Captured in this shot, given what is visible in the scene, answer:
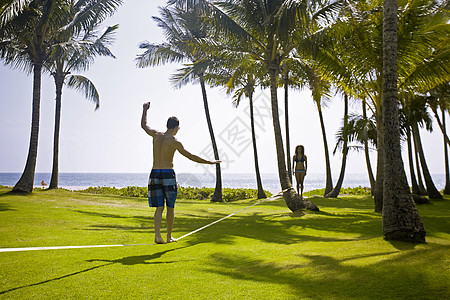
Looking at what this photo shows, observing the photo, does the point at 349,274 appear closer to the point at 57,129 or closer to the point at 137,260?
the point at 137,260

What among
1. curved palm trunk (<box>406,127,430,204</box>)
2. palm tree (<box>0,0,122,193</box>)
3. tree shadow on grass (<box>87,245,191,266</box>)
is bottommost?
tree shadow on grass (<box>87,245,191,266</box>)

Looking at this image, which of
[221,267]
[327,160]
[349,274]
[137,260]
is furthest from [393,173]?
[327,160]

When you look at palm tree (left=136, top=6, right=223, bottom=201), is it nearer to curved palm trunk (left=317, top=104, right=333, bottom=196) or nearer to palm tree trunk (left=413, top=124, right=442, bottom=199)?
curved palm trunk (left=317, top=104, right=333, bottom=196)

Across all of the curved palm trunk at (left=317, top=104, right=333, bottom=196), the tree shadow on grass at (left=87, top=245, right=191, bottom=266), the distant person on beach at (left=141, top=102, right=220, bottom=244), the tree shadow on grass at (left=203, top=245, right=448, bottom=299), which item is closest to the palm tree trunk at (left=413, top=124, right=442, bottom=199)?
the curved palm trunk at (left=317, top=104, right=333, bottom=196)

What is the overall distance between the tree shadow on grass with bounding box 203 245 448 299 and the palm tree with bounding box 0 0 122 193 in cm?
1280

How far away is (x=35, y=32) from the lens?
14734 millimetres

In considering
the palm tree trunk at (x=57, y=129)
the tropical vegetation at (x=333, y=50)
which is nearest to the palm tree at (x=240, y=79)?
the tropical vegetation at (x=333, y=50)

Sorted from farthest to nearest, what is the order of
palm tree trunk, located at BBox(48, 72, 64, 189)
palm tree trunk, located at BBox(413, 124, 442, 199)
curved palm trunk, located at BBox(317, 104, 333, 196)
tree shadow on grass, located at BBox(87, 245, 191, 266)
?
curved palm trunk, located at BBox(317, 104, 333, 196) → palm tree trunk, located at BBox(48, 72, 64, 189) → palm tree trunk, located at BBox(413, 124, 442, 199) → tree shadow on grass, located at BBox(87, 245, 191, 266)

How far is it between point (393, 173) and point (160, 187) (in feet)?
13.3

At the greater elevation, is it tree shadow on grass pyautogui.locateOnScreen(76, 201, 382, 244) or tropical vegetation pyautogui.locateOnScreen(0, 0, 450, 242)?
tropical vegetation pyautogui.locateOnScreen(0, 0, 450, 242)

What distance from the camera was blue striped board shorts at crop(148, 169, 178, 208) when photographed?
498 centimetres

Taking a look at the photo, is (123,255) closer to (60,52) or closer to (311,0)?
(311,0)

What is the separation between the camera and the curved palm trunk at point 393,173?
5.37m

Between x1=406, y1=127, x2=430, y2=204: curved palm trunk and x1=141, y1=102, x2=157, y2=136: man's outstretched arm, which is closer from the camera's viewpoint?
x1=141, y1=102, x2=157, y2=136: man's outstretched arm
